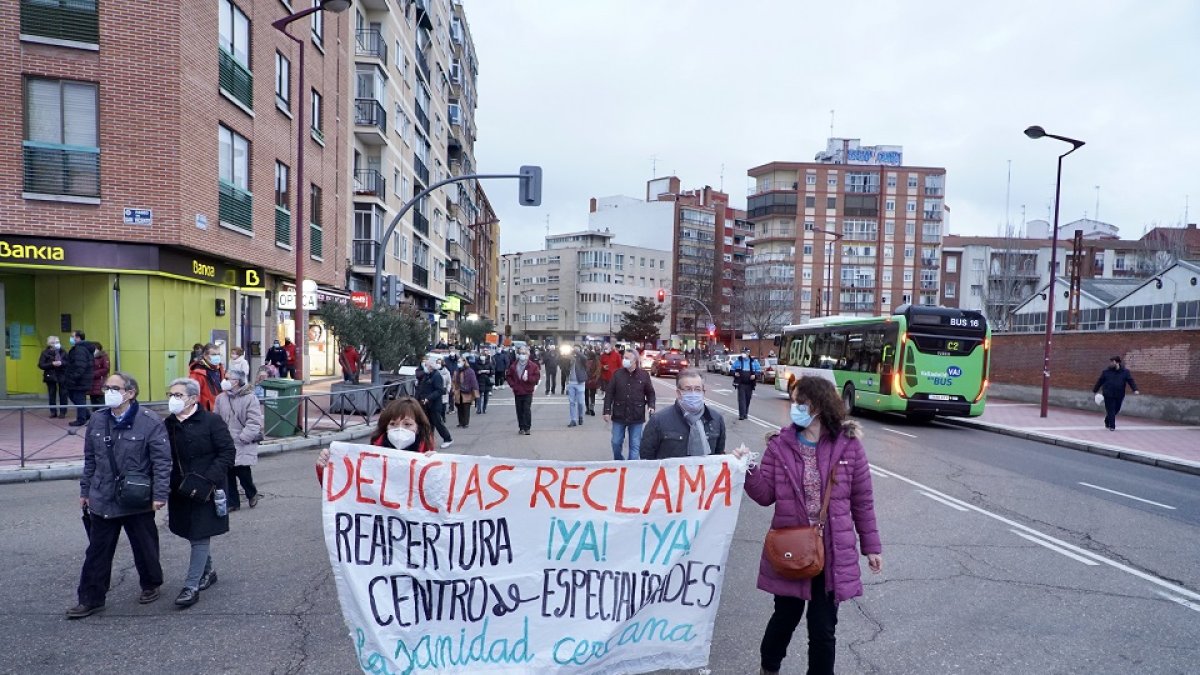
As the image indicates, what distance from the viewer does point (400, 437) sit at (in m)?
4.65

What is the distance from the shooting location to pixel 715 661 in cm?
440

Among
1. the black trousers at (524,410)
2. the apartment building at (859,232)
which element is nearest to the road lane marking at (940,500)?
the black trousers at (524,410)

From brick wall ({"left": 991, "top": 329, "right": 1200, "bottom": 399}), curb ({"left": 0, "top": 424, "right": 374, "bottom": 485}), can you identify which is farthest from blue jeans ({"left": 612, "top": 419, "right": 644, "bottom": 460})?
brick wall ({"left": 991, "top": 329, "right": 1200, "bottom": 399})

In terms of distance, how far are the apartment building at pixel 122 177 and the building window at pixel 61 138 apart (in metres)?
0.02

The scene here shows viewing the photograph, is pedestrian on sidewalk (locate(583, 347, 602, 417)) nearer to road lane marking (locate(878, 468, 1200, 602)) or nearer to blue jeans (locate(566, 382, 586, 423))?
blue jeans (locate(566, 382, 586, 423))

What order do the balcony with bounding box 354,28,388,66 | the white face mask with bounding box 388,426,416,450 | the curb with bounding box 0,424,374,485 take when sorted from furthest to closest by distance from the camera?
the balcony with bounding box 354,28,388,66 → the curb with bounding box 0,424,374,485 → the white face mask with bounding box 388,426,416,450

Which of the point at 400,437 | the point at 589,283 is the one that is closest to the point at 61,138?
the point at 400,437

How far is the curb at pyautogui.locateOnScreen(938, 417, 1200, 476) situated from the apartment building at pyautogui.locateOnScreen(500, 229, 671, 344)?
7725 cm

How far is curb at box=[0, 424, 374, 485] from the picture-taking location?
375 inches

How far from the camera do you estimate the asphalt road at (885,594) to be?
4445 millimetres

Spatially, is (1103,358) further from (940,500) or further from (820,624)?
(820,624)

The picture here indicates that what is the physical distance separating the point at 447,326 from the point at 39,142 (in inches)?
1622

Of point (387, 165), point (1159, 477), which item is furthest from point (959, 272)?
point (1159, 477)

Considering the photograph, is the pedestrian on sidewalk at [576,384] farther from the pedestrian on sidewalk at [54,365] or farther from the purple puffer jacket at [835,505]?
the purple puffer jacket at [835,505]
